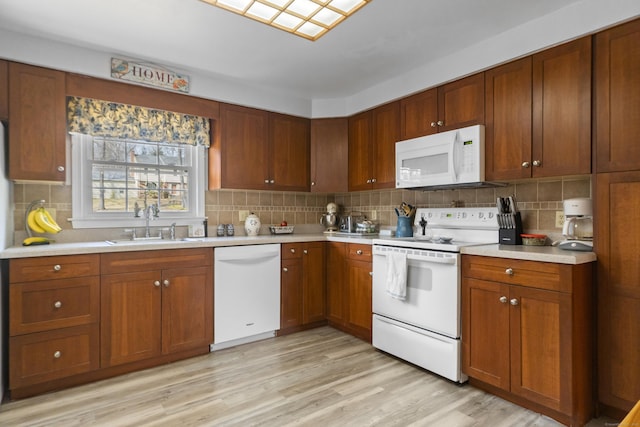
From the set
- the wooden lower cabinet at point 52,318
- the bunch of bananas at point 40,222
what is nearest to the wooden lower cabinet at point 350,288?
the wooden lower cabinet at point 52,318

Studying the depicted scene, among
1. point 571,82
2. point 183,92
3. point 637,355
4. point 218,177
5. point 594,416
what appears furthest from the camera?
point 218,177

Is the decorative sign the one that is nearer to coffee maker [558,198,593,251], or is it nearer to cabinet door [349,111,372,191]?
cabinet door [349,111,372,191]

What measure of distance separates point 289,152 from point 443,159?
1659 millimetres

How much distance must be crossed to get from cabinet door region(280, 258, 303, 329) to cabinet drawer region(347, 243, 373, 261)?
1.67ft

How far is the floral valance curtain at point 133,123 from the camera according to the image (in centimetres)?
280

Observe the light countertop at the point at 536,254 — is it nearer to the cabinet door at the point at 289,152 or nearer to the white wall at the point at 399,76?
the white wall at the point at 399,76

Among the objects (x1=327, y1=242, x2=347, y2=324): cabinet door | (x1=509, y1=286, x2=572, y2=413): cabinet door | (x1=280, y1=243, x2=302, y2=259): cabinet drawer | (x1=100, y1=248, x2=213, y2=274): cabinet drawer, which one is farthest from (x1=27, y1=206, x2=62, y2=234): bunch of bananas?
(x1=509, y1=286, x2=572, y2=413): cabinet door

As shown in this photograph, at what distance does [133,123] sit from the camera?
3.04m

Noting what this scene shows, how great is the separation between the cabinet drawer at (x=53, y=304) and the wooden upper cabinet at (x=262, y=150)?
4.74 feet

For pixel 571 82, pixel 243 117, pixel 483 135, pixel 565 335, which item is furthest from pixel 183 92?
pixel 565 335

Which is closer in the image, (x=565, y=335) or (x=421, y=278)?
(x=565, y=335)

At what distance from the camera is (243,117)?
3.51 metres

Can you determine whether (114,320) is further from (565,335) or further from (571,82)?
(571,82)

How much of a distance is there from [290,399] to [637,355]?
1.95 metres
